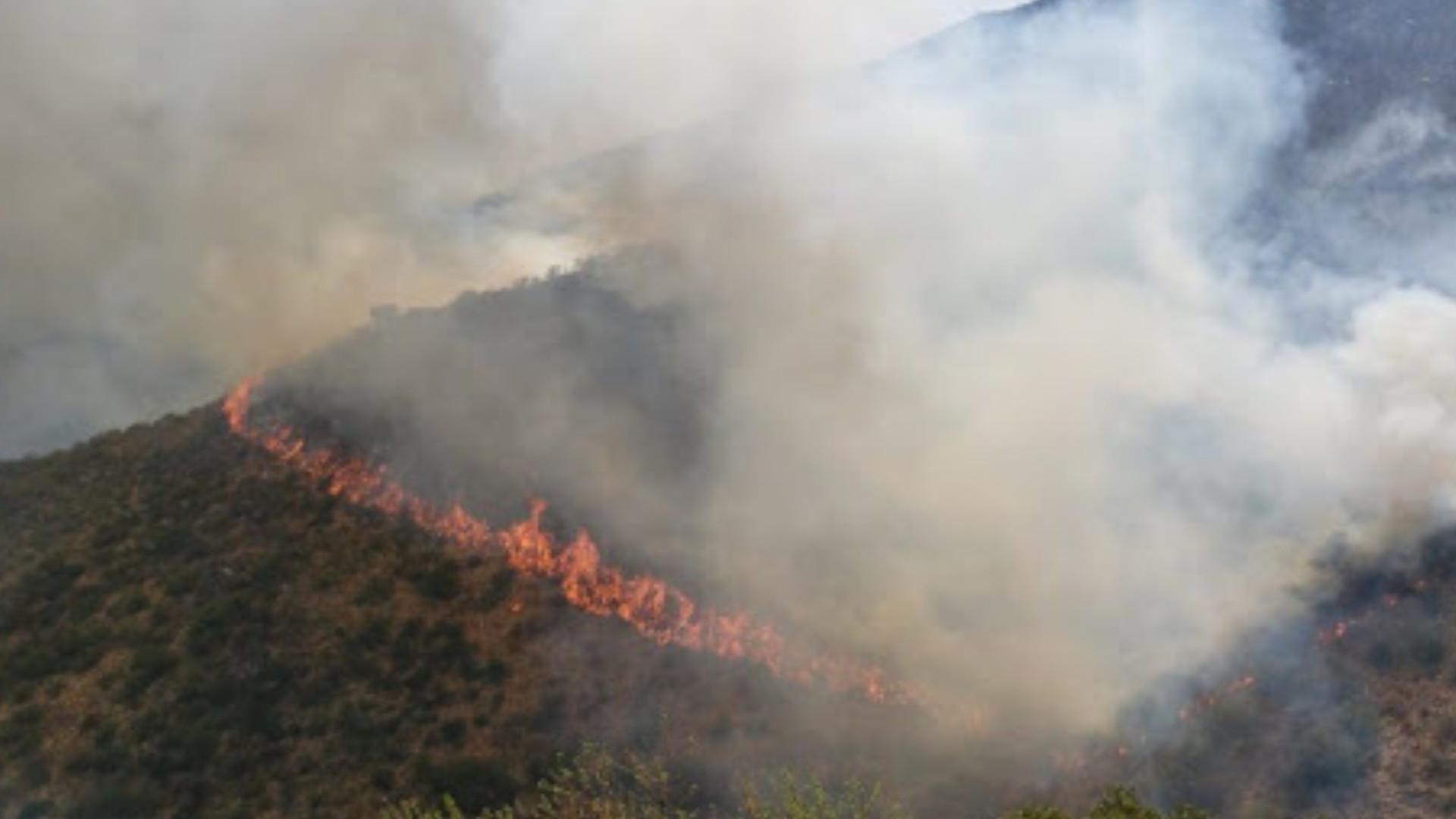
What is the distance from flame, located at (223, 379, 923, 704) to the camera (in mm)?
50625

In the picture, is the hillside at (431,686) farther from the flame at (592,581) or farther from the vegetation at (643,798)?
the vegetation at (643,798)

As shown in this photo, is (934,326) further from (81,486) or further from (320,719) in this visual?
(81,486)

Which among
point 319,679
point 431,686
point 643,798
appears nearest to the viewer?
point 643,798

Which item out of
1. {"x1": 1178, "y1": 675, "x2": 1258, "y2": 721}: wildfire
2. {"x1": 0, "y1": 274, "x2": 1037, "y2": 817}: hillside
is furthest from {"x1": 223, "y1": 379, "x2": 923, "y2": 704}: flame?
{"x1": 1178, "y1": 675, "x2": 1258, "y2": 721}: wildfire

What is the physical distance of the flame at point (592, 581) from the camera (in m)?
50.6

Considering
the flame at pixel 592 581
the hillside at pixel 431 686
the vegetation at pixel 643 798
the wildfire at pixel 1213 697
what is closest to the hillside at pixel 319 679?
the hillside at pixel 431 686

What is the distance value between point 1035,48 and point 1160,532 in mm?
43754

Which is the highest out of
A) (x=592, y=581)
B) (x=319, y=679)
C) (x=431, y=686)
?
(x=592, y=581)

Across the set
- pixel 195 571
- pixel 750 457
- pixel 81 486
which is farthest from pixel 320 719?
pixel 81 486

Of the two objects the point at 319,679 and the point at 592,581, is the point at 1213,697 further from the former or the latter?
the point at 319,679

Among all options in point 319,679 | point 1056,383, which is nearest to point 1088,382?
point 1056,383

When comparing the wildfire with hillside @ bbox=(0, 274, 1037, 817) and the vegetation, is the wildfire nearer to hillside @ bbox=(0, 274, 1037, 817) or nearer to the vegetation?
hillside @ bbox=(0, 274, 1037, 817)

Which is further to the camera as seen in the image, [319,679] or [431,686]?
[319,679]

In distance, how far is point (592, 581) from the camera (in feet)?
192
